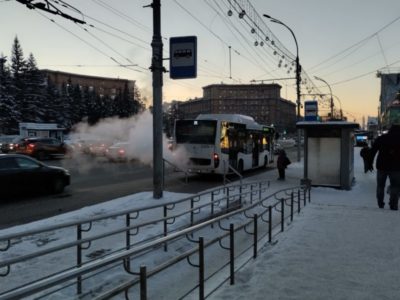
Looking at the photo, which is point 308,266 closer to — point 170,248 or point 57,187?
point 170,248

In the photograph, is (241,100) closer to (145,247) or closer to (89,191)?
(89,191)

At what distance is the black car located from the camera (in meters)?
13.5

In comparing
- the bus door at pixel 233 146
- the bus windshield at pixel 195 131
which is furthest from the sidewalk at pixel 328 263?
the bus door at pixel 233 146

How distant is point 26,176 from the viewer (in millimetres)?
14133

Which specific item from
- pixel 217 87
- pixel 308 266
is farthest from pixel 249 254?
pixel 217 87

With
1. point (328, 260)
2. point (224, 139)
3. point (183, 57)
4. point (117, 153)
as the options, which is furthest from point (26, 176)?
point (117, 153)

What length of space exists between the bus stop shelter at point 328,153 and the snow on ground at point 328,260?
22.3 feet

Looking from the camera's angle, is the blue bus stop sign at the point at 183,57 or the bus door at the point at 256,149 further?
the bus door at the point at 256,149

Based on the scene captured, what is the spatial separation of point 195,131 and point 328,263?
1580 cm

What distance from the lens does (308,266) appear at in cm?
568

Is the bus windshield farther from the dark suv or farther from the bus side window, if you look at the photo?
the dark suv

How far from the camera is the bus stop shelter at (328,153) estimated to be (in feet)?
54.7

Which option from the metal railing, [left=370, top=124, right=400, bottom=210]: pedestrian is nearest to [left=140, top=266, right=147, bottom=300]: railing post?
the metal railing

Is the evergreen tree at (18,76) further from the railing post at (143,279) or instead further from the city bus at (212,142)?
the railing post at (143,279)
